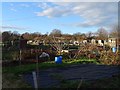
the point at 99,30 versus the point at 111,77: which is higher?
the point at 99,30

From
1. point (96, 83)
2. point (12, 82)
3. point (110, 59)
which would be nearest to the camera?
point (96, 83)

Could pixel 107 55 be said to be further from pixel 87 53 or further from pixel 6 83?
pixel 6 83

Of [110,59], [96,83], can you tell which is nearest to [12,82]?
[96,83]

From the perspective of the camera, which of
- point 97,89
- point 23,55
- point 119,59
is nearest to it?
point 97,89

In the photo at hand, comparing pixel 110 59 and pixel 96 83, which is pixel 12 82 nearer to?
pixel 96 83

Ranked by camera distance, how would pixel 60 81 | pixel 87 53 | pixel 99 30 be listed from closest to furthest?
pixel 60 81 → pixel 87 53 → pixel 99 30

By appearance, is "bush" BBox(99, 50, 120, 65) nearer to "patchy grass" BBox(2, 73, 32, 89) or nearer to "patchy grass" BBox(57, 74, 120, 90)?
"patchy grass" BBox(57, 74, 120, 90)

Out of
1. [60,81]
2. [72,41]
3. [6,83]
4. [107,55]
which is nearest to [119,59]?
[107,55]

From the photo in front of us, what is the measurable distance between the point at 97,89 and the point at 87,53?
11837 mm

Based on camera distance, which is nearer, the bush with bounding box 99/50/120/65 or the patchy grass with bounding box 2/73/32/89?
the patchy grass with bounding box 2/73/32/89

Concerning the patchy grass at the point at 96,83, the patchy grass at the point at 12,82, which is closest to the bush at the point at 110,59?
the patchy grass at the point at 96,83

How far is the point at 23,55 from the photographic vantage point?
17.2 m

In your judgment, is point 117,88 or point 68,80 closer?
point 117,88

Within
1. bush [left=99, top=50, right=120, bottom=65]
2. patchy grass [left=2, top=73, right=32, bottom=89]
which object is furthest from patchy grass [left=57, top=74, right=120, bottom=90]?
bush [left=99, top=50, right=120, bottom=65]
